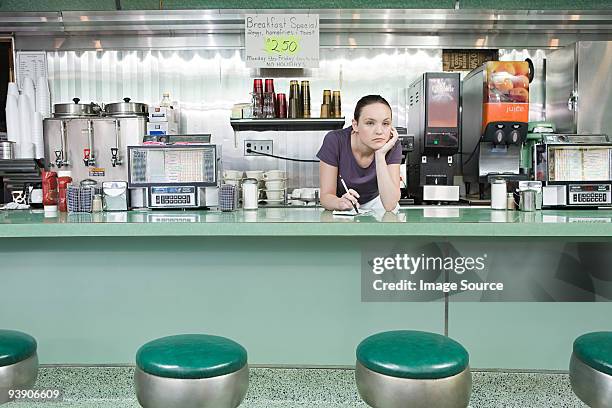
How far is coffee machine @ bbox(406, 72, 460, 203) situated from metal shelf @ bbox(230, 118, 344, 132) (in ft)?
2.26

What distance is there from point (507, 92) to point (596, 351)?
287cm

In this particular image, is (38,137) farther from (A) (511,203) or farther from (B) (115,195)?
(A) (511,203)

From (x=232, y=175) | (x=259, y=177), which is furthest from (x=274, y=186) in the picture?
(x=232, y=175)

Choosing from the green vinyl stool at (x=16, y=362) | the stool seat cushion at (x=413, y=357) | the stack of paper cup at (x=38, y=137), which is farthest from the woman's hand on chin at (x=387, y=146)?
the stack of paper cup at (x=38, y=137)

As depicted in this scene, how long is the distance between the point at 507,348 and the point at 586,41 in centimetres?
347

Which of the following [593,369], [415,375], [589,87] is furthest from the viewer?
[589,87]

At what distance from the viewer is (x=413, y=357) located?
1479 mm

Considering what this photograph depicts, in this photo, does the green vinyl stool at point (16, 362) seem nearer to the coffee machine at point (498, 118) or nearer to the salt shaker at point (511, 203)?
the salt shaker at point (511, 203)

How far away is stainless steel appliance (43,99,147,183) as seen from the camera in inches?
168

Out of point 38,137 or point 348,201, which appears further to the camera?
point 38,137

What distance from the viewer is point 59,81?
15.6ft

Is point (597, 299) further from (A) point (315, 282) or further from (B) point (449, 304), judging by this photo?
(A) point (315, 282)

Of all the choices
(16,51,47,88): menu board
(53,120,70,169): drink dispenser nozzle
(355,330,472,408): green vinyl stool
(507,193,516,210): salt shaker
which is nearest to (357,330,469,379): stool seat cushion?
(355,330,472,408): green vinyl stool

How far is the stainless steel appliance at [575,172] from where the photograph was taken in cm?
280
